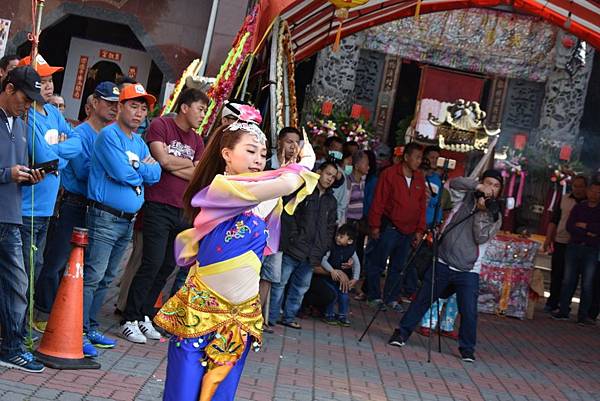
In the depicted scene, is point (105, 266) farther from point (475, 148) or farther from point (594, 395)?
point (475, 148)

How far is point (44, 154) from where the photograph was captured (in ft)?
22.2

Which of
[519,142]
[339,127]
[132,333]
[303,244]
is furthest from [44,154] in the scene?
[519,142]

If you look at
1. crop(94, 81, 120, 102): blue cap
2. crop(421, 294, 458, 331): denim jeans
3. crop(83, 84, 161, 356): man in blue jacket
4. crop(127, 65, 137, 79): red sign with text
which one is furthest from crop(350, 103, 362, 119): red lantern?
crop(83, 84, 161, 356): man in blue jacket

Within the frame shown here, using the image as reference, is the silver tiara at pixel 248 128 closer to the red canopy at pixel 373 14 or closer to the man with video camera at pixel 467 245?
the man with video camera at pixel 467 245

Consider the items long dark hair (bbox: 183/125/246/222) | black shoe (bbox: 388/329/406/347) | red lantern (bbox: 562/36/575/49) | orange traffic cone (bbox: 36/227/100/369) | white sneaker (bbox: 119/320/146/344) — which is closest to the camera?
long dark hair (bbox: 183/125/246/222)

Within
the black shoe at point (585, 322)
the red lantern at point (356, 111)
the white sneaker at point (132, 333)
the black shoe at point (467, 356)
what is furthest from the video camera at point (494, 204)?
the red lantern at point (356, 111)

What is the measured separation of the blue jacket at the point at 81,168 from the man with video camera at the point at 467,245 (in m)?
3.82

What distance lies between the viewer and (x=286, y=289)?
1111 centimetres

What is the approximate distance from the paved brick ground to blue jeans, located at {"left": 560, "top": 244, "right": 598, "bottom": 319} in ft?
6.52

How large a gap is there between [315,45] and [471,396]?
9.32m

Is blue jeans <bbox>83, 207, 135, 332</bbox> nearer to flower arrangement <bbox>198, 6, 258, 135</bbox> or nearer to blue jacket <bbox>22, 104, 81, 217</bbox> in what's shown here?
blue jacket <bbox>22, 104, 81, 217</bbox>

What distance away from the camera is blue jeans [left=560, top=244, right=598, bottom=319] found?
1498 centimetres

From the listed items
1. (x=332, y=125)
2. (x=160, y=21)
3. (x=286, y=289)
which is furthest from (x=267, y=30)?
(x=332, y=125)

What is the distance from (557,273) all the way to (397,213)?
3.87 meters
